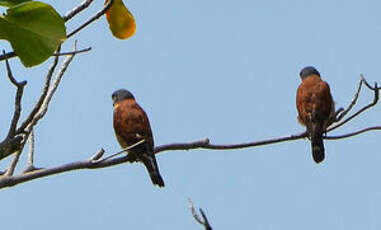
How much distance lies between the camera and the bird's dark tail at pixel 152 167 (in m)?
5.72

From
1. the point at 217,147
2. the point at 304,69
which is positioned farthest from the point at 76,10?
the point at 304,69

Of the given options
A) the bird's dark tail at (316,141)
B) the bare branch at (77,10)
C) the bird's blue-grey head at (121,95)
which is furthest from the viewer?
the bird's blue-grey head at (121,95)

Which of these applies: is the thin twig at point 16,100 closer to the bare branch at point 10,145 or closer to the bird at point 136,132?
the bare branch at point 10,145

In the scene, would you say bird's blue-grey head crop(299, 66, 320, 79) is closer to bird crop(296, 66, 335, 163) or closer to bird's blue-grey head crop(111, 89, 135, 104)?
bird crop(296, 66, 335, 163)

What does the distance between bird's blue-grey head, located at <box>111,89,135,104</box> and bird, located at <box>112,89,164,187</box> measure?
20cm

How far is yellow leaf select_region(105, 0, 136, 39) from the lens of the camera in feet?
6.99

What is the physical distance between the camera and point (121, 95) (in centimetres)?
741

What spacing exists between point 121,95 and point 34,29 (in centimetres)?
568

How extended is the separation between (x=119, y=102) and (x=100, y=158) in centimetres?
451

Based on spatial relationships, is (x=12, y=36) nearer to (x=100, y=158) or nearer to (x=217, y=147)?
(x=100, y=158)

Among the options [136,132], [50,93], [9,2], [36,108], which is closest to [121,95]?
[136,132]

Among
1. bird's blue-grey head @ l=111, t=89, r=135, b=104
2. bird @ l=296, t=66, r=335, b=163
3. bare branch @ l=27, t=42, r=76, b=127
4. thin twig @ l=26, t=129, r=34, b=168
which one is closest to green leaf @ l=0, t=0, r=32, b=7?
bare branch @ l=27, t=42, r=76, b=127

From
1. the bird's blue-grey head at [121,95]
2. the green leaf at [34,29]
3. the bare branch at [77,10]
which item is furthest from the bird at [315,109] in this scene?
the green leaf at [34,29]

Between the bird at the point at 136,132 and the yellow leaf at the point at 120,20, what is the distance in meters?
3.21
